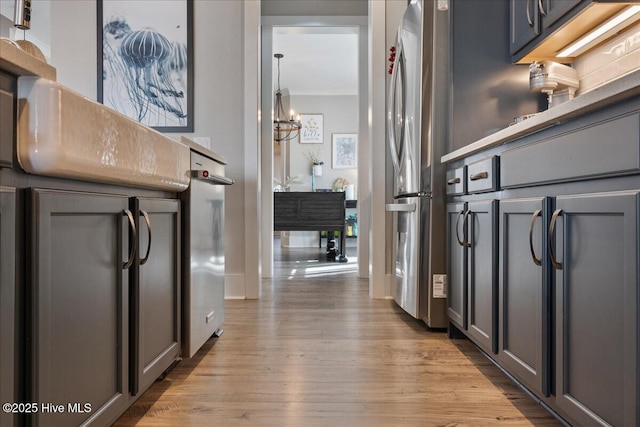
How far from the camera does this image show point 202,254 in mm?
1787

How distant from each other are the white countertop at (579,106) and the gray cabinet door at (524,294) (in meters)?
0.21

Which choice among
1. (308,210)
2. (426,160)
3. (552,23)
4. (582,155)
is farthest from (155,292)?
(308,210)

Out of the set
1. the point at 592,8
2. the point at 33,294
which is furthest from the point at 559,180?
the point at 33,294

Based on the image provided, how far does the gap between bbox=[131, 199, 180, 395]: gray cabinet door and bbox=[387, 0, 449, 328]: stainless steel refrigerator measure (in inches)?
49.9

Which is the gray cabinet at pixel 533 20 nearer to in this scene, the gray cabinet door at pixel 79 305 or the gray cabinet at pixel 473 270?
the gray cabinet at pixel 473 270

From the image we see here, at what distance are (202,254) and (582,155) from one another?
4.50 ft

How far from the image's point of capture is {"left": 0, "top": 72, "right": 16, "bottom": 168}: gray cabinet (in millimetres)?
723

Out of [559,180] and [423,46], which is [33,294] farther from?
[423,46]

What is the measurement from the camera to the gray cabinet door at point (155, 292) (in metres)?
1.21

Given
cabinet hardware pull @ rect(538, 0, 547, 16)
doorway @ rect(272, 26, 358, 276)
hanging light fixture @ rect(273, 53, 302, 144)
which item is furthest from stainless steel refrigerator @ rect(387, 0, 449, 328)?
doorway @ rect(272, 26, 358, 276)

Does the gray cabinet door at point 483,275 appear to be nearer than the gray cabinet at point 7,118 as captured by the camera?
No

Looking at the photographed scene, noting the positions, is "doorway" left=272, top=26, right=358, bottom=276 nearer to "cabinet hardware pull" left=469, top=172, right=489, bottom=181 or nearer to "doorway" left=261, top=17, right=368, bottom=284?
"doorway" left=261, top=17, right=368, bottom=284

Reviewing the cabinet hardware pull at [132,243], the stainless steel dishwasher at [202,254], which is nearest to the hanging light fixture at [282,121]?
the stainless steel dishwasher at [202,254]

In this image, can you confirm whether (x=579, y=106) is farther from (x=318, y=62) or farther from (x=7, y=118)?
(x=318, y=62)
